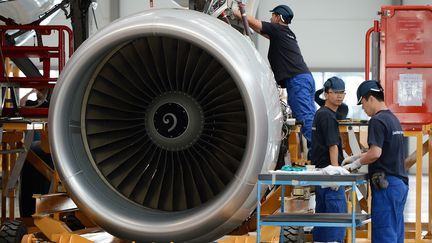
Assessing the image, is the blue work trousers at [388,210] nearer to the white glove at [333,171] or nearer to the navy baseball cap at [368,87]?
the navy baseball cap at [368,87]

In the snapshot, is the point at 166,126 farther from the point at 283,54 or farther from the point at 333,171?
the point at 283,54

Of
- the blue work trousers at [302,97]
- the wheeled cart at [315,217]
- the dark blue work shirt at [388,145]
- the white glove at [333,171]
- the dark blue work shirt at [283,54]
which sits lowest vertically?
the wheeled cart at [315,217]

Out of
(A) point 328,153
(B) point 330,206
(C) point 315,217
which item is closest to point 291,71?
(A) point 328,153

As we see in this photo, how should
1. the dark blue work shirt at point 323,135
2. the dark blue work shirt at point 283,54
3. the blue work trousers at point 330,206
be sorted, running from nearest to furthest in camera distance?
the dark blue work shirt at point 323,135, the blue work trousers at point 330,206, the dark blue work shirt at point 283,54

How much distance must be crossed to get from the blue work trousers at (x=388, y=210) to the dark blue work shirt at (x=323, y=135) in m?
0.76

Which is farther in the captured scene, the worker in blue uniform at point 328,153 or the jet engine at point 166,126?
the worker in blue uniform at point 328,153

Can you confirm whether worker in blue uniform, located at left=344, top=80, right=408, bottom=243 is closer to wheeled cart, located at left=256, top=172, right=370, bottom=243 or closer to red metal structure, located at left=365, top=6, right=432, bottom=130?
wheeled cart, located at left=256, top=172, right=370, bottom=243

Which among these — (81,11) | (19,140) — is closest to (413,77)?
(81,11)

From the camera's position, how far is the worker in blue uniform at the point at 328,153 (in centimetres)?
811

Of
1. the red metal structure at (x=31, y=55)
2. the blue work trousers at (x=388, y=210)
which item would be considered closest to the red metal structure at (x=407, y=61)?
the blue work trousers at (x=388, y=210)

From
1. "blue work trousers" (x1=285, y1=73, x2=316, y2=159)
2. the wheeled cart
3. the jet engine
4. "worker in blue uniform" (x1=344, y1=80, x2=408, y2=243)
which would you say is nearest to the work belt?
"worker in blue uniform" (x1=344, y1=80, x2=408, y2=243)

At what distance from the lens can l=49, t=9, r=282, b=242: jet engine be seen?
510 centimetres

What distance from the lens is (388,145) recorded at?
7.54 m

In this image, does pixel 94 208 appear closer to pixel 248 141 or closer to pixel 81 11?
pixel 248 141
